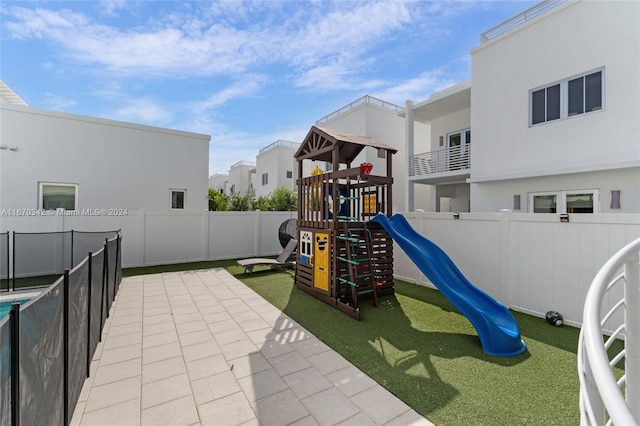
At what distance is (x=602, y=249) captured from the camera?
4215 mm

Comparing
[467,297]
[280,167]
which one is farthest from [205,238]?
[280,167]

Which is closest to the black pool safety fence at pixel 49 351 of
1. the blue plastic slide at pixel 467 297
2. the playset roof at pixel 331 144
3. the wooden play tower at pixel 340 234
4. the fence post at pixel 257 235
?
the wooden play tower at pixel 340 234

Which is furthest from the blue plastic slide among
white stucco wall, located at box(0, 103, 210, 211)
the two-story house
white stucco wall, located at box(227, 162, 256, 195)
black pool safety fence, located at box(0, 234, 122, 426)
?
white stucco wall, located at box(227, 162, 256, 195)

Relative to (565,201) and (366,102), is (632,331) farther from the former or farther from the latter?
(366,102)

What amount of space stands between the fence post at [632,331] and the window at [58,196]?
13.2 m

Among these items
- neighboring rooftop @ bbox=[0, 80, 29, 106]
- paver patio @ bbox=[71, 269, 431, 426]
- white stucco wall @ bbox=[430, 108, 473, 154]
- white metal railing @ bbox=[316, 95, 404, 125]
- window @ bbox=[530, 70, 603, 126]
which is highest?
white metal railing @ bbox=[316, 95, 404, 125]

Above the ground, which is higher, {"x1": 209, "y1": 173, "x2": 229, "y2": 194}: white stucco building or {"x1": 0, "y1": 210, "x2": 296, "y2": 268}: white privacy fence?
{"x1": 209, "y1": 173, "x2": 229, "y2": 194}: white stucco building

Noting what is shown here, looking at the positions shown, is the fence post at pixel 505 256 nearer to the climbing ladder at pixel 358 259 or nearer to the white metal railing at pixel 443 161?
the climbing ladder at pixel 358 259

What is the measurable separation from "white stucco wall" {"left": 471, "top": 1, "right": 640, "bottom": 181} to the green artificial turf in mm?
5578

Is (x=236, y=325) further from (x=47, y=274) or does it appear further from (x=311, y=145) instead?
(x=47, y=274)

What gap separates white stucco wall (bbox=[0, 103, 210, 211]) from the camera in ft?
29.3

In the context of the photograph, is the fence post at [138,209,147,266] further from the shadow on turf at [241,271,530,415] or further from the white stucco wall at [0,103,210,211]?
the shadow on turf at [241,271,530,415]

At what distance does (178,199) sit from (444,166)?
11.7m

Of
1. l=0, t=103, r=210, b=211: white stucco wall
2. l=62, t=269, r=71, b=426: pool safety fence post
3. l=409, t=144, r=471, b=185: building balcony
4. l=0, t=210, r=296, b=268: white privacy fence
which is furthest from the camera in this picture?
l=409, t=144, r=471, b=185: building balcony
